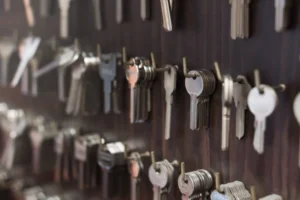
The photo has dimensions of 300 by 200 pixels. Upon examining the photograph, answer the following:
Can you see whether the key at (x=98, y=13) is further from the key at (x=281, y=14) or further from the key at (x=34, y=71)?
the key at (x=281, y=14)

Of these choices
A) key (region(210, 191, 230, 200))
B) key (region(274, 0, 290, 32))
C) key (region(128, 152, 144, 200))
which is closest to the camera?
key (region(274, 0, 290, 32))

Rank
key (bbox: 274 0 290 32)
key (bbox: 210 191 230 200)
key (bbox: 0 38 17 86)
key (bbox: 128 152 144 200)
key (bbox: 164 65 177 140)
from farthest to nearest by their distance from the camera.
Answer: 1. key (bbox: 0 38 17 86)
2. key (bbox: 128 152 144 200)
3. key (bbox: 164 65 177 140)
4. key (bbox: 210 191 230 200)
5. key (bbox: 274 0 290 32)

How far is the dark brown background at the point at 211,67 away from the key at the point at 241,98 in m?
0.01

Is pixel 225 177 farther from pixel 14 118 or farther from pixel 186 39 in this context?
pixel 14 118

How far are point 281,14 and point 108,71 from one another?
0.44 m

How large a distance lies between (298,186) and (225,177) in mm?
149

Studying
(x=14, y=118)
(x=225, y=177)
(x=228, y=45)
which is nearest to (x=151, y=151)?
(x=225, y=177)

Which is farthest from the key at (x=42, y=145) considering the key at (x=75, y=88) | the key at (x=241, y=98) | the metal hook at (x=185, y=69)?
the key at (x=241, y=98)

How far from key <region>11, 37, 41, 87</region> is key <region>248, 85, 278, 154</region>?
764mm

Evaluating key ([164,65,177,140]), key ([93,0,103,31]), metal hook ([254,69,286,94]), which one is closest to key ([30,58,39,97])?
key ([93,0,103,31])

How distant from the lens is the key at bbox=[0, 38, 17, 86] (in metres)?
1.36

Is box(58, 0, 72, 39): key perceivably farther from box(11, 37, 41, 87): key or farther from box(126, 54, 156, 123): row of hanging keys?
box(126, 54, 156, 123): row of hanging keys

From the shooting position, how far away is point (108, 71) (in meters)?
0.95

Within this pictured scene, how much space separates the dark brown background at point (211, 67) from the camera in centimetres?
65
